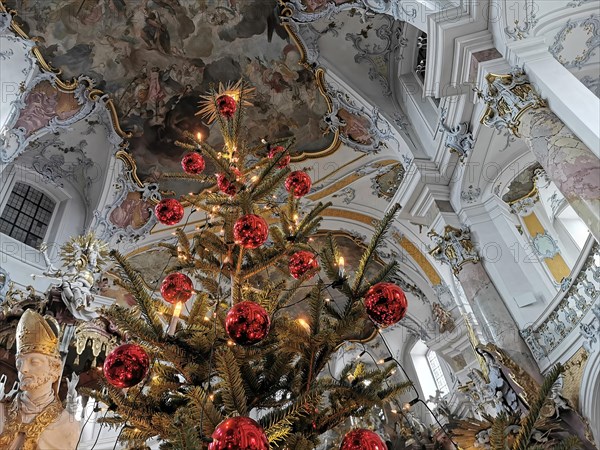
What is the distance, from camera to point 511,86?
18.0ft

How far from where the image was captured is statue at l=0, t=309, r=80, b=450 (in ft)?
13.8

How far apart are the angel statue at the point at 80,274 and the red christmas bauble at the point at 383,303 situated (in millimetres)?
5833

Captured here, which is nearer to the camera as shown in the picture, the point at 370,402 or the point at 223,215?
the point at 370,402

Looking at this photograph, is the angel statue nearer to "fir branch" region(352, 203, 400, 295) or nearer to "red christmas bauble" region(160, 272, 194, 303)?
"red christmas bauble" region(160, 272, 194, 303)

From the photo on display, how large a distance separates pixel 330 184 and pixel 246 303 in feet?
32.4

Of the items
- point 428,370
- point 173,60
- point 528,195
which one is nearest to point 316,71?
point 173,60

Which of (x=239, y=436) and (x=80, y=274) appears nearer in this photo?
(x=239, y=436)

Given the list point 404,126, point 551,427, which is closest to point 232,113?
point 551,427

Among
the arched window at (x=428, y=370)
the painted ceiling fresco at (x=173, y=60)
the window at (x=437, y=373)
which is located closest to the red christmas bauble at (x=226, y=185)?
the painted ceiling fresco at (x=173, y=60)

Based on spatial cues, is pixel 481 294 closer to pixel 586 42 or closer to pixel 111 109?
pixel 586 42

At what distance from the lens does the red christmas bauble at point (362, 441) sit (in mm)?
2156

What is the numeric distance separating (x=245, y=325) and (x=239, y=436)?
2.16 feet

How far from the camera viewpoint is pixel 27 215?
11.1 m

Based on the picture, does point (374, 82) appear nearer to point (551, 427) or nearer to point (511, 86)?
point (511, 86)
